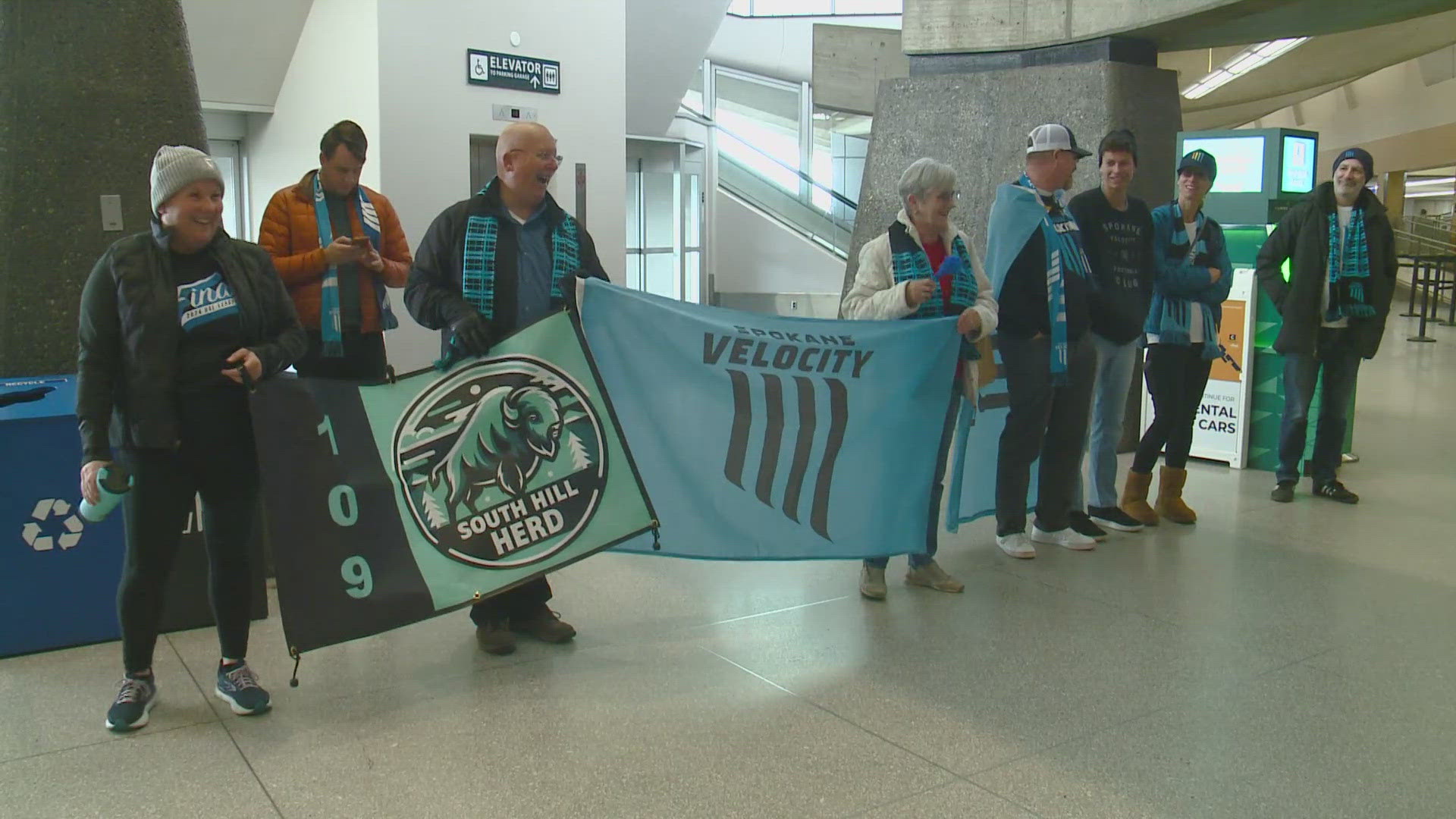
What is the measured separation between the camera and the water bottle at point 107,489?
9.60 feet

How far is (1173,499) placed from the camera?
566 cm

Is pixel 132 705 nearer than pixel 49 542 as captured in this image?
Yes


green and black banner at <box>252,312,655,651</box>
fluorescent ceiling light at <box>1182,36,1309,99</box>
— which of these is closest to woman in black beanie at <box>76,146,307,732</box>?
green and black banner at <box>252,312,655,651</box>

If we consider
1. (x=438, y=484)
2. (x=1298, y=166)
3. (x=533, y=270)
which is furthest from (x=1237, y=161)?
(x=438, y=484)

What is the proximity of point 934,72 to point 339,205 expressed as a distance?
4.93 meters

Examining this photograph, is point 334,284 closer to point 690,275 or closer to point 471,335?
point 471,335

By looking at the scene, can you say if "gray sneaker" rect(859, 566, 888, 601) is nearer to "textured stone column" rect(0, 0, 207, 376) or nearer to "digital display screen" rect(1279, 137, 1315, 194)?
"textured stone column" rect(0, 0, 207, 376)

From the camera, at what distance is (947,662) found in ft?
12.0

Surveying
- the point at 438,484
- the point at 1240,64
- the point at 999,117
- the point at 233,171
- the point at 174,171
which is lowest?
the point at 438,484

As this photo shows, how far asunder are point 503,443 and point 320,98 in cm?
578

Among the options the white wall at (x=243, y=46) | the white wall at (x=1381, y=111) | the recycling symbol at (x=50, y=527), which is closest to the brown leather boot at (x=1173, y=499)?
the recycling symbol at (x=50, y=527)

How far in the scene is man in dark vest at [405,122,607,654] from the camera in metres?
3.50

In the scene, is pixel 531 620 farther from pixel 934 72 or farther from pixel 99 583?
pixel 934 72

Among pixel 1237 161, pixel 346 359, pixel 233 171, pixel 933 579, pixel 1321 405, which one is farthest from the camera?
pixel 233 171
